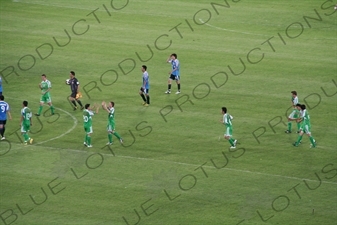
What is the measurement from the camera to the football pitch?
29016mm

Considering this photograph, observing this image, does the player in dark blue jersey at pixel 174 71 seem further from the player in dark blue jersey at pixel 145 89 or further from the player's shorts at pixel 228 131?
the player's shorts at pixel 228 131

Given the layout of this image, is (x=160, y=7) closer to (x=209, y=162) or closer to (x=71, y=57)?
(x=71, y=57)

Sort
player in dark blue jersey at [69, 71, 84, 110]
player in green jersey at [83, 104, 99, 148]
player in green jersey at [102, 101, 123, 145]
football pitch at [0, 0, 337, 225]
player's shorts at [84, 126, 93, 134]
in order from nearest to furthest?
football pitch at [0, 0, 337, 225] → player in green jersey at [83, 104, 99, 148] → player's shorts at [84, 126, 93, 134] → player in green jersey at [102, 101, 123, 145] → player in dark blue jersey at [69, 71, 84, 110]

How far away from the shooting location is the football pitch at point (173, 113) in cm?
2902

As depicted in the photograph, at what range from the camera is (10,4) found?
181ft

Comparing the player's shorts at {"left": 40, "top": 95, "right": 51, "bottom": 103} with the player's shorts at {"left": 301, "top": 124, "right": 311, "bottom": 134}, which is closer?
the player's shorts at {"left": 301, "top": 124, "right": 311, "bottom": 134}

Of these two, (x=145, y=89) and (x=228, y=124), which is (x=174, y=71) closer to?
(x=145, y=89)

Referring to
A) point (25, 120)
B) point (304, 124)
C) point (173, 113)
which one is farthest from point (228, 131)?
point (25, 120)

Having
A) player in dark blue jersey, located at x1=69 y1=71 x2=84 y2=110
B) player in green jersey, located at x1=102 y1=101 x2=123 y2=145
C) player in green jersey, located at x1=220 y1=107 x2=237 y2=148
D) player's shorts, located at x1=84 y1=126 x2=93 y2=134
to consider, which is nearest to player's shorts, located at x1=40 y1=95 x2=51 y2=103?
player in dark blue jersey, located at x1=69 y1=71 x2=84 y2=110

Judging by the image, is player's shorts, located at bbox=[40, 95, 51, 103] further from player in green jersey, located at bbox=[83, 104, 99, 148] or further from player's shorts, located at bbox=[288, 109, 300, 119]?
player's shorts, located at bbox=[288, 109, 300, 119]

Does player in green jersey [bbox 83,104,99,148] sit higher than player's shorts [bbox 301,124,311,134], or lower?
lower

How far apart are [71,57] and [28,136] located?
11719 millimetres

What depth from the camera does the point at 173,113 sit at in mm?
37500

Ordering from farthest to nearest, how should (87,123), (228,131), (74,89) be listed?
(74,89) → (228,131) → (87,123)
